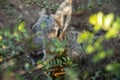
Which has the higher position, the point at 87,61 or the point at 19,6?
the point at 19,6

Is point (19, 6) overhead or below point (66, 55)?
overhead

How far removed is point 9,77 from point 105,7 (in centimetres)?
493

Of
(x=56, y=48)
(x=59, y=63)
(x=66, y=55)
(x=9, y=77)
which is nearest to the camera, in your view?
(x=9, y=77)

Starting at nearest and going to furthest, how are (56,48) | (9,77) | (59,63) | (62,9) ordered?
(9,77), (56,48), (59,63), (62,9)

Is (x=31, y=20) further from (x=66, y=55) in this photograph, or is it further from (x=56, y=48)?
(x=56, y=48)

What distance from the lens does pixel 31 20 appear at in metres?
5.57

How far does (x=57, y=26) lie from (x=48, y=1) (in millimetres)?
2509

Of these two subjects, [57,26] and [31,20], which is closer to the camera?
[57,26]

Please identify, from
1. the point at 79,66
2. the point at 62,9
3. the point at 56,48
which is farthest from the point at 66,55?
the point at 56,48

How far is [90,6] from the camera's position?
A: 6047mm

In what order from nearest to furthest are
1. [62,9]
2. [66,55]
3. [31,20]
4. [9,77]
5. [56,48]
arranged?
[9,77] < [56,48] < [66,55] < [62,9] < [31,20]

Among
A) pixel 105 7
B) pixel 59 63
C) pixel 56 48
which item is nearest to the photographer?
pixel 56 48

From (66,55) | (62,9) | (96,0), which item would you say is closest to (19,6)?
(96,0)

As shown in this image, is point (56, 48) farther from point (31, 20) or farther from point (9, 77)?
point (31, 20)
